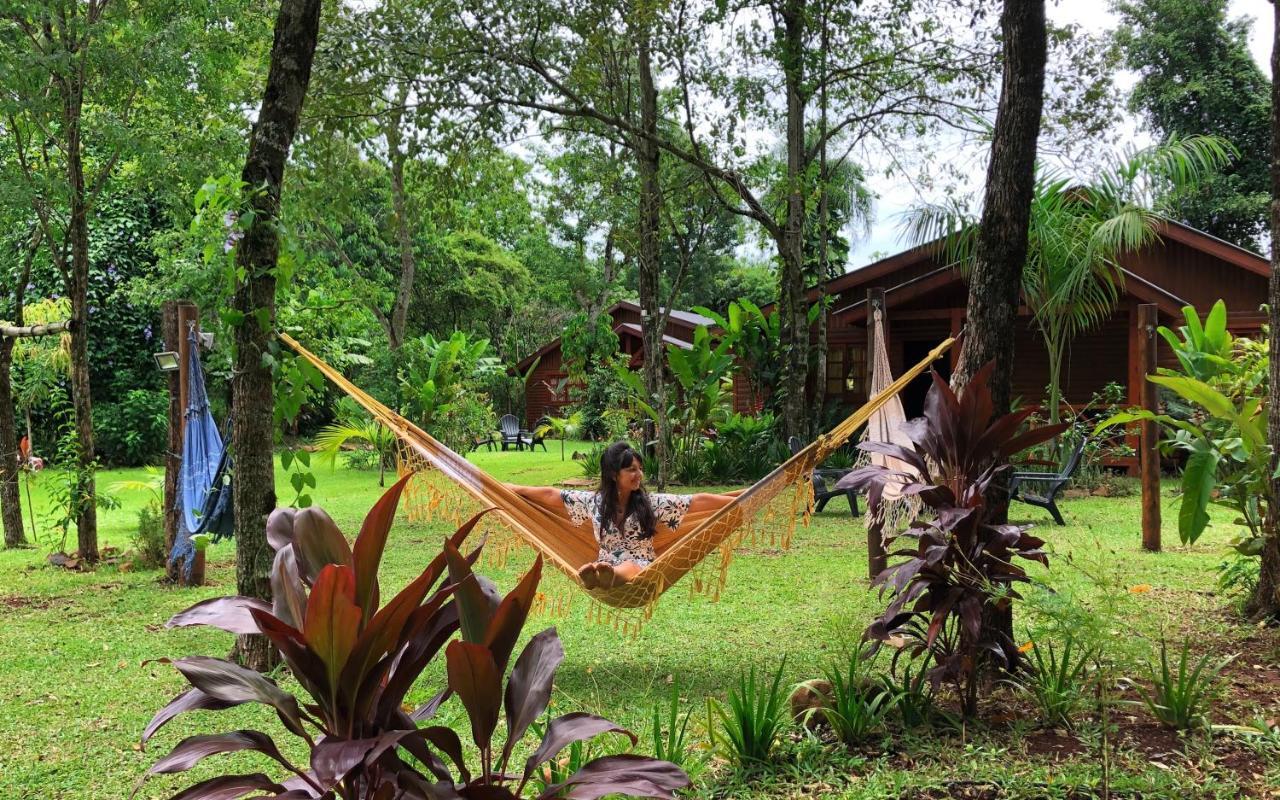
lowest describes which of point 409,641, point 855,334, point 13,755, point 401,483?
point 13,755

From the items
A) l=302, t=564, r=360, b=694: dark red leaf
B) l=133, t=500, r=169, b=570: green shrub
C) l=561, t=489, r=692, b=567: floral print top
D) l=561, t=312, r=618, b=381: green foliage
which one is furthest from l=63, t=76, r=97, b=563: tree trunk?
l=561, t=312, r=618, b=381: green foliage

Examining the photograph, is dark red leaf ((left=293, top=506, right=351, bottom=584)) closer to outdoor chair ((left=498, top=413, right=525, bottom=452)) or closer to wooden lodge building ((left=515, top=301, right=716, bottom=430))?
outdoor chair ((left=498, top=413, right=525, bottom=452))

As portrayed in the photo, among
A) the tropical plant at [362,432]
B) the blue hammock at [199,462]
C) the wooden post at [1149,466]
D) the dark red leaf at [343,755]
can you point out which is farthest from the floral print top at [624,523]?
the tropical plant at [362,432]

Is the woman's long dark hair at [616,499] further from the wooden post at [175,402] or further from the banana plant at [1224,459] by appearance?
the wooden post at [175,402]

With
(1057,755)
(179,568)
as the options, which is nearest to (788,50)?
(179,568)

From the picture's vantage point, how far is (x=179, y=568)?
4980 mm

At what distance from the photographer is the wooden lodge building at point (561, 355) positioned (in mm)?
17031

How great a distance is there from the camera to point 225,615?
144 centimetres

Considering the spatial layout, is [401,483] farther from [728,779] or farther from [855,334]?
[855,334]

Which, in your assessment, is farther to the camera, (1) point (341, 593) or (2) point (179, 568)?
(2) point (179, 568)

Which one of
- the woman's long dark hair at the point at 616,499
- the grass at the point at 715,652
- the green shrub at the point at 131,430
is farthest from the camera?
the green shrub at the point at 131,430

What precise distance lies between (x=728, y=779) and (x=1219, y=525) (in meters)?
5.32

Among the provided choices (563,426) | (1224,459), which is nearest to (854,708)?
(1224,459)

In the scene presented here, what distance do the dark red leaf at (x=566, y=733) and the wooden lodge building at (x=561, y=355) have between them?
1457 centimetres
